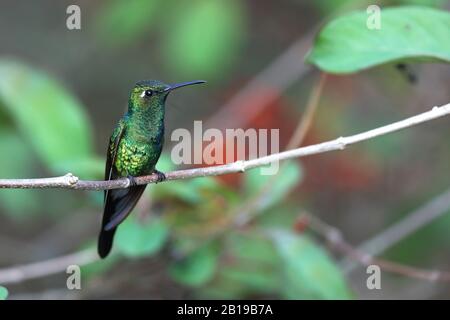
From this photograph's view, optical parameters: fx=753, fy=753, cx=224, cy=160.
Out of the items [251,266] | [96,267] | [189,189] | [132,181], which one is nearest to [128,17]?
[189,189]

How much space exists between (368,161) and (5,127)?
2.98 meters

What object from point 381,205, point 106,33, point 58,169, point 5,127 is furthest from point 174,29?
point 381,205

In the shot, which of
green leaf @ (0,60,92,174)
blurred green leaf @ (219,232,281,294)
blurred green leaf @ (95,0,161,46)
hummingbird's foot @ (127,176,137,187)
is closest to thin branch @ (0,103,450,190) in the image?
hummingbird's foot @ (127,176,137,187)

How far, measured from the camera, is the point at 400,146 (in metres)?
6.20

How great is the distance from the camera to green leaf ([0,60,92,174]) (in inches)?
170

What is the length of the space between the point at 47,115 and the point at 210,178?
103 cm

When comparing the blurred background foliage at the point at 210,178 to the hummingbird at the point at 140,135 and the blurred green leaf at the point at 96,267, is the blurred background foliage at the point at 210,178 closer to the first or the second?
the blurred green leaf at the point at 96,267

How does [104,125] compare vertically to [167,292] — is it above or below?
above

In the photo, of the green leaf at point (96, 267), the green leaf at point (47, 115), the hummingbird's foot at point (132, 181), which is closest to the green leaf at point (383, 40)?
the hummingbird's foot at point (132, 181)

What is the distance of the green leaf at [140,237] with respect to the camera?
3.88 meters

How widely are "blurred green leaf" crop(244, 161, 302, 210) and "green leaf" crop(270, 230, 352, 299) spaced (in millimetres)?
194

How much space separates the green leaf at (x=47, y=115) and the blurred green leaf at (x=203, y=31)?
106cm
